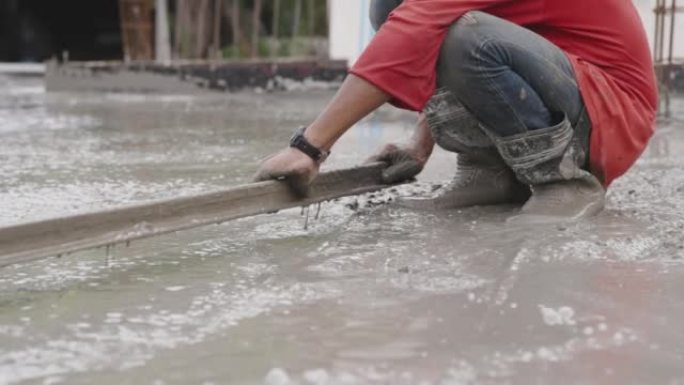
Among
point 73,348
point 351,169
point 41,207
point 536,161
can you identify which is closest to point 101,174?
point 41,207

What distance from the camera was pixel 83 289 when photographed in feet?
5.21

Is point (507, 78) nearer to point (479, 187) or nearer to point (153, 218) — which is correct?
point (479, 187)

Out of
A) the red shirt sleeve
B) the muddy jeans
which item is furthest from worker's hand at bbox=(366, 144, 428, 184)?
the red shirt sleeve

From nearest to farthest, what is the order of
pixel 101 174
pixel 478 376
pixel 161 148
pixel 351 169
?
pixel 478 376, pixel 351 169, pixel 101 174, pixel 161 148

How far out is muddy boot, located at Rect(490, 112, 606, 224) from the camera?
207 cm

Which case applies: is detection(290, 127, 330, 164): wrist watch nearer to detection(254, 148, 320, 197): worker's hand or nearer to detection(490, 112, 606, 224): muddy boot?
detection(254, 148, 320, 197): worker's hand

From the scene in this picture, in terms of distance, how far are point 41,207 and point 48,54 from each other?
39.8 ft

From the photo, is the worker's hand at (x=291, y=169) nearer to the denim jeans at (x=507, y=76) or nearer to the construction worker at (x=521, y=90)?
the construction worker at (x=521, y=90)

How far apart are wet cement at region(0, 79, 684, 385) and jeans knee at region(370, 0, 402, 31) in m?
0.43

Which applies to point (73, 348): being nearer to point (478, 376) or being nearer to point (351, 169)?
point (478, 376)

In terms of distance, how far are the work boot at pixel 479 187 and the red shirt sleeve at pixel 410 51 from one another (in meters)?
0.38

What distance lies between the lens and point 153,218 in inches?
70.5

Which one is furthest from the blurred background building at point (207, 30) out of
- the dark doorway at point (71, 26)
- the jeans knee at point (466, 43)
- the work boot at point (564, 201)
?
the jeans knee at point (466, 43)

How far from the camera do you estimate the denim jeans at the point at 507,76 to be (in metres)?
1.98
